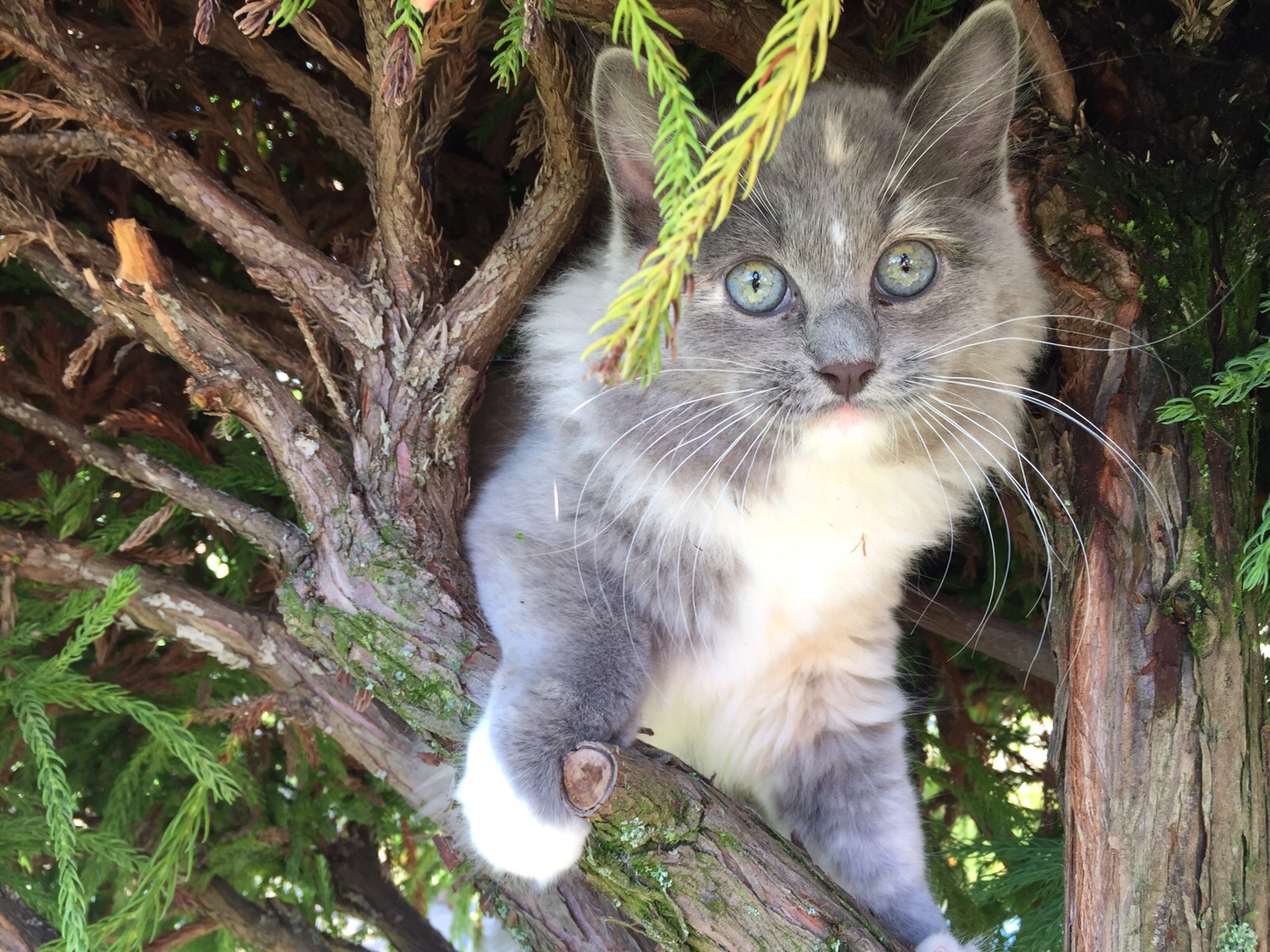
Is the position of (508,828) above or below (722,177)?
below

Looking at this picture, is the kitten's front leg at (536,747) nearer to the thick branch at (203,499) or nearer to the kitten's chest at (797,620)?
the kitten's chest at (797,620)

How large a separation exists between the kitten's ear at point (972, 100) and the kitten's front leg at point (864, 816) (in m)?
1.02

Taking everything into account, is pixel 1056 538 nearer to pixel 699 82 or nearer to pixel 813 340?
pixel 813 340

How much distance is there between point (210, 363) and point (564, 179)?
647mm

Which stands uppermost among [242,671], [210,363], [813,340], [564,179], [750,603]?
[564,179]

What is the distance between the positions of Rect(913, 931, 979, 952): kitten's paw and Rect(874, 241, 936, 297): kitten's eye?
1.02m

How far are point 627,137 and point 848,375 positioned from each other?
1.65ft

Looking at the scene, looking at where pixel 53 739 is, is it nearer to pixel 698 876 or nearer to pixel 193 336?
pixel 193 336

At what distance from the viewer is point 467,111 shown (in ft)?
7.31

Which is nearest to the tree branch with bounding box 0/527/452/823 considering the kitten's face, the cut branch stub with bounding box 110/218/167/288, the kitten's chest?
the kitten's chest

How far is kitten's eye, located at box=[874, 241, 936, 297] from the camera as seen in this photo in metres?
1.48

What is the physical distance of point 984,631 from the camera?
2.08m

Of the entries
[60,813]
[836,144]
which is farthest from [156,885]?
[836,144]

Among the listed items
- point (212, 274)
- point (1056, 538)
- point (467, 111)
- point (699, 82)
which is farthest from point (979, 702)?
point (212, 274)
